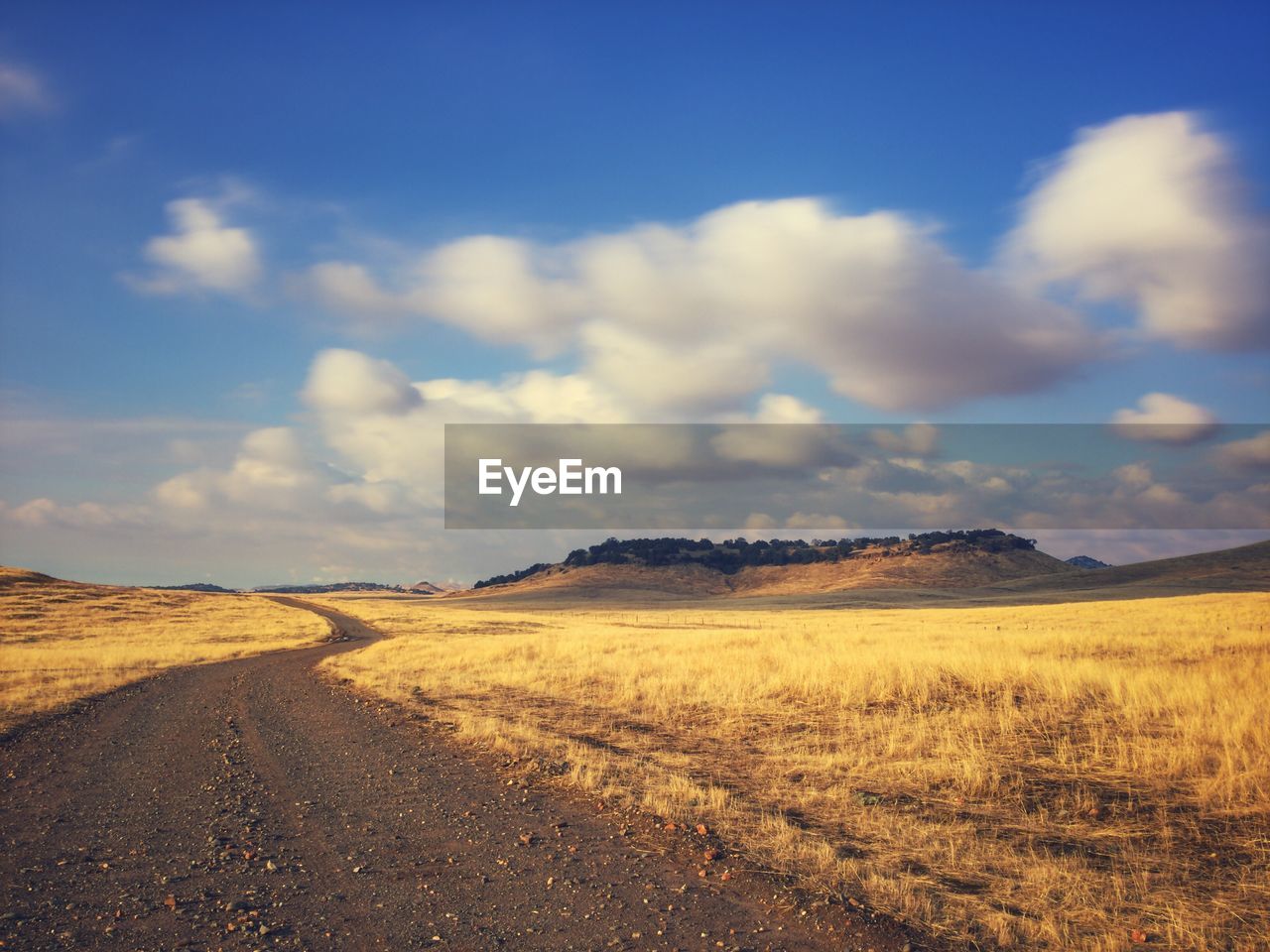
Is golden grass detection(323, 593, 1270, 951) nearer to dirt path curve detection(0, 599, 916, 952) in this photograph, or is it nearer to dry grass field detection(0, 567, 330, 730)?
dirt path curve detection(0, 599, 916, 952)

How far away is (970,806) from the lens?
9.45 meters

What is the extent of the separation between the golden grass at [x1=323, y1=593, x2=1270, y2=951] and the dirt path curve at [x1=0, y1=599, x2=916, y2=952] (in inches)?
41.3

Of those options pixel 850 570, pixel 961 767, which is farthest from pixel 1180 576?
pixel 961 767

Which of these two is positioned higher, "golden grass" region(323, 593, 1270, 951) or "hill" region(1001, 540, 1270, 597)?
"golden grass" region(323, 593, 1270, 951)

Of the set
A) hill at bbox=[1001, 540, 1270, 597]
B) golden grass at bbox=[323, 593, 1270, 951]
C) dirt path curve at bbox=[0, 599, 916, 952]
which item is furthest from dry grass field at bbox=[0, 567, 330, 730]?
hill at bbox=[1001, 540, 1270, 597]

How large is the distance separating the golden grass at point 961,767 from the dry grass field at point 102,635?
9.81m

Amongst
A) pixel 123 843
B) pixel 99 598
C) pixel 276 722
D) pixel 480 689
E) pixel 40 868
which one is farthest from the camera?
pixel 99 598

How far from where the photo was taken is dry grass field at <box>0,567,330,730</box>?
72.6 feet

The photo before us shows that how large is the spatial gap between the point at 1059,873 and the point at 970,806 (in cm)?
239

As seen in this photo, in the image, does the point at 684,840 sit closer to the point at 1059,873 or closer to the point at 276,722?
the point at 1059,873

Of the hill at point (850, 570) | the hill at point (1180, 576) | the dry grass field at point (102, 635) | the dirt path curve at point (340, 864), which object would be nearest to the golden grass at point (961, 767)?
the dirt path curve at point (340, 864)

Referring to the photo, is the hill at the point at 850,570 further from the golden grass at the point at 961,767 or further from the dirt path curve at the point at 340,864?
the dirt path curve at the point at 340,864

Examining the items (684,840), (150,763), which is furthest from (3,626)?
(684,840)

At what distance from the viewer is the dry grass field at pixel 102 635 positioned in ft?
72.6
